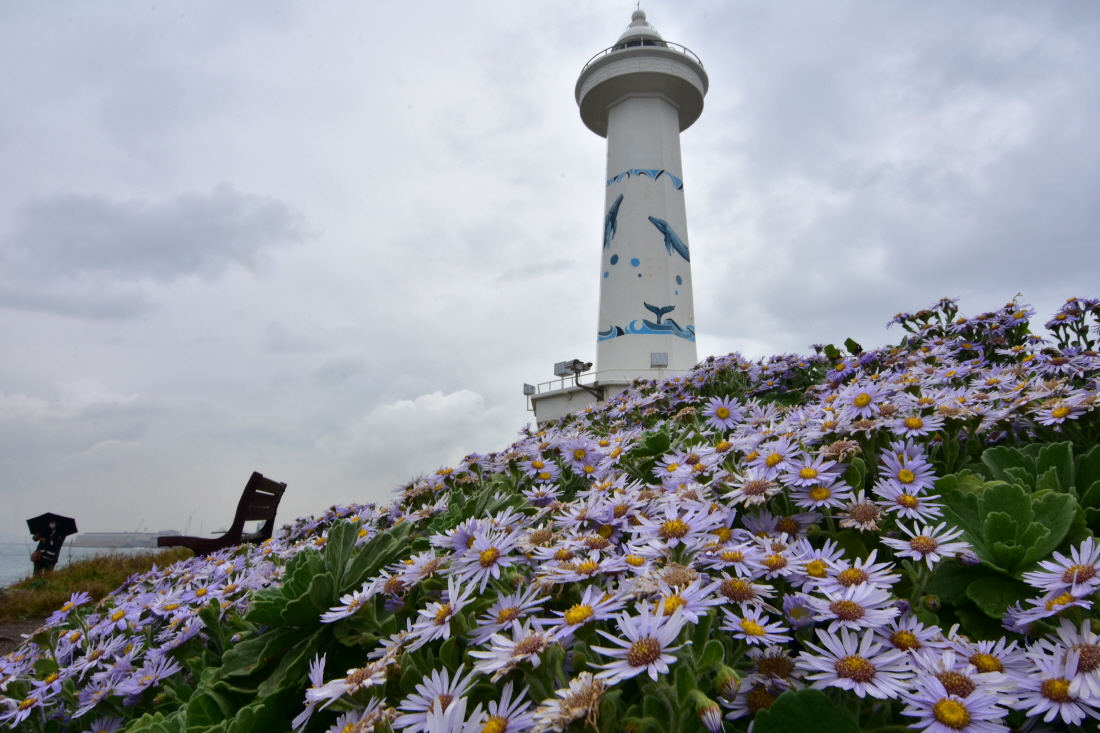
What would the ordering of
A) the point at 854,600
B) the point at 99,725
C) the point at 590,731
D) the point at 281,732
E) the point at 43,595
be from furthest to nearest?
the point at 43,595 < the point at 99,725 < the point at 281,732 < the point at 854,600 < the point at 590,731

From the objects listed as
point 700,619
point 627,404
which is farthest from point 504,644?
point 627,404

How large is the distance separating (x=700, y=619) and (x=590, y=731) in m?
0.34

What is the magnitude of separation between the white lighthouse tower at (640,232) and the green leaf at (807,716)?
51.3 feet

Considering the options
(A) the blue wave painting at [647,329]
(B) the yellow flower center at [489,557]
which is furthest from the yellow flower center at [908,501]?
(A) the blue wave painting at [647,329]

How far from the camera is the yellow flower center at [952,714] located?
104cm

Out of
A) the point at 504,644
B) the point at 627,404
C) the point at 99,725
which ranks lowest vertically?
the point at 99,725

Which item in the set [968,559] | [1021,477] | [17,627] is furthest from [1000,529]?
[17,627]

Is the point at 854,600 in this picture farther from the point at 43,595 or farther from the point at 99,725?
the point at 43,595

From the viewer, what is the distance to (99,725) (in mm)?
2242

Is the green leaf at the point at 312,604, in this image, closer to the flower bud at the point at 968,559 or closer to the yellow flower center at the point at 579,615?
the yellow flower center at the point at 579,615

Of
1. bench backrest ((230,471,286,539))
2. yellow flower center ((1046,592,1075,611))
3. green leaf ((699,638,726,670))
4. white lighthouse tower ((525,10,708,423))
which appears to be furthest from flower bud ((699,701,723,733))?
white lighthouse tower ((525,10,708,423))

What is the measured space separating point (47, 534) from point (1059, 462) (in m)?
11.8

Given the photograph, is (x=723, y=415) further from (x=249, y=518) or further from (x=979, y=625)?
(x=249, y=518)

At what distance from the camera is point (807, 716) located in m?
1.03
